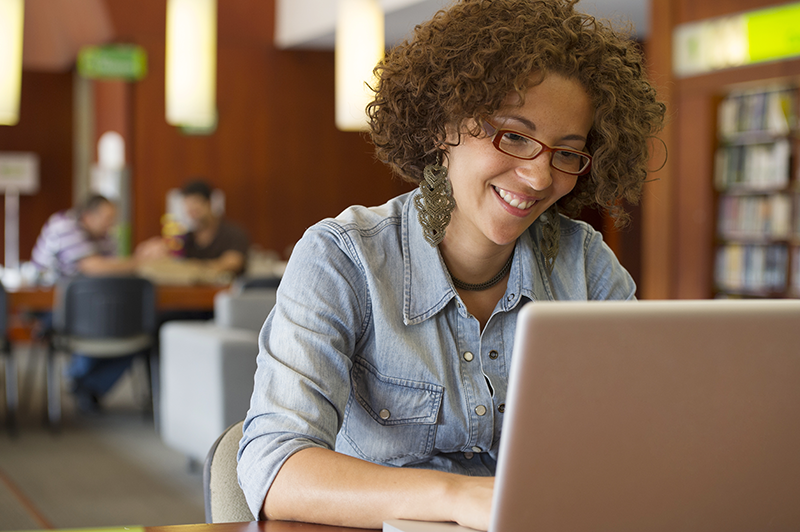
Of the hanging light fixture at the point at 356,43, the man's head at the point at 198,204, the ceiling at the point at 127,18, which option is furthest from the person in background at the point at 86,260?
the ceiling at the point at 127,18

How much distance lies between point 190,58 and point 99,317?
1645 millimetres

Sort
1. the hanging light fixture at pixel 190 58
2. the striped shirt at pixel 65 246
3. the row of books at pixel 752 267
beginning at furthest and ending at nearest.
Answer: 1. the striped shirt at pixel 65 246
2. the row of books at pixel 752 267
3. the hanging light fixture at pixel 190 58

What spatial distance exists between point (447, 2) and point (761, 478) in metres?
0.86

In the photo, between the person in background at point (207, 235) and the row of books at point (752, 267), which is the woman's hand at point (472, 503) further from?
the row of books at point (752, 267)

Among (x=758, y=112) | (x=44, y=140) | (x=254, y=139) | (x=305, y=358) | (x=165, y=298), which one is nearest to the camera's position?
(x=305, y=358)

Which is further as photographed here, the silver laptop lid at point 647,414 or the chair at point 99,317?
the chair at point 99,317

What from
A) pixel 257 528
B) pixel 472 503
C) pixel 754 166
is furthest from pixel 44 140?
pixel 472 503

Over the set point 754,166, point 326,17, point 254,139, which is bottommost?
point 754,166

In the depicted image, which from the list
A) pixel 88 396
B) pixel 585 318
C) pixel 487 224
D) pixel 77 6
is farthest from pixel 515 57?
pixel 77 6

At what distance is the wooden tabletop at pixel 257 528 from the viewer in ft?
2.84

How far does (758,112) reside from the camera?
575cm

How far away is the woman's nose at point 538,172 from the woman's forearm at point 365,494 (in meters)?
0.44

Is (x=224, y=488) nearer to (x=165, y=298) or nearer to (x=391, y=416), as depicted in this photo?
(x=391, y=416)

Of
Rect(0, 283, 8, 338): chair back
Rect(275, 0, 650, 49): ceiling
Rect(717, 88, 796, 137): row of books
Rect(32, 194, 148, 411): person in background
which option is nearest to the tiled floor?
Rect(32, 194, 148, 411): person in background
